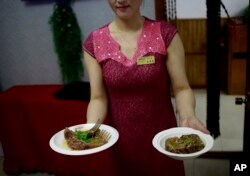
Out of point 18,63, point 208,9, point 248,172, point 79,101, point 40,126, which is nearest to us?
point 248,172

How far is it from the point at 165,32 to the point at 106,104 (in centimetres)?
40

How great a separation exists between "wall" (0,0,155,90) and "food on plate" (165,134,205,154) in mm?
1646

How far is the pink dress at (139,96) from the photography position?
1.17m

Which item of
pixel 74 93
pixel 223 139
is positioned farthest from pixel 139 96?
pixel 223 139

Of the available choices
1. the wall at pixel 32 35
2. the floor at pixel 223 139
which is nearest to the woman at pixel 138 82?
the floor at pixel 223 139

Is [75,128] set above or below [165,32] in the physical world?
below

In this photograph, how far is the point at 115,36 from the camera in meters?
1.23

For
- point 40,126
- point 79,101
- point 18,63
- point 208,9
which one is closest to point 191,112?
point 208,9

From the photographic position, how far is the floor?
2389 mm

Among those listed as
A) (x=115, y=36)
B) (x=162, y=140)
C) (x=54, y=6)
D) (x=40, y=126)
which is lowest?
(x=40, y=126)

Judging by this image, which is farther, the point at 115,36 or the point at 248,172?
the point at 248,172

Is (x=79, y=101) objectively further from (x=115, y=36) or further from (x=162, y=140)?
(x=162, y=140)

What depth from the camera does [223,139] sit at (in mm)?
2916

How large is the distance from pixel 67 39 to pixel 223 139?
5.86ft
